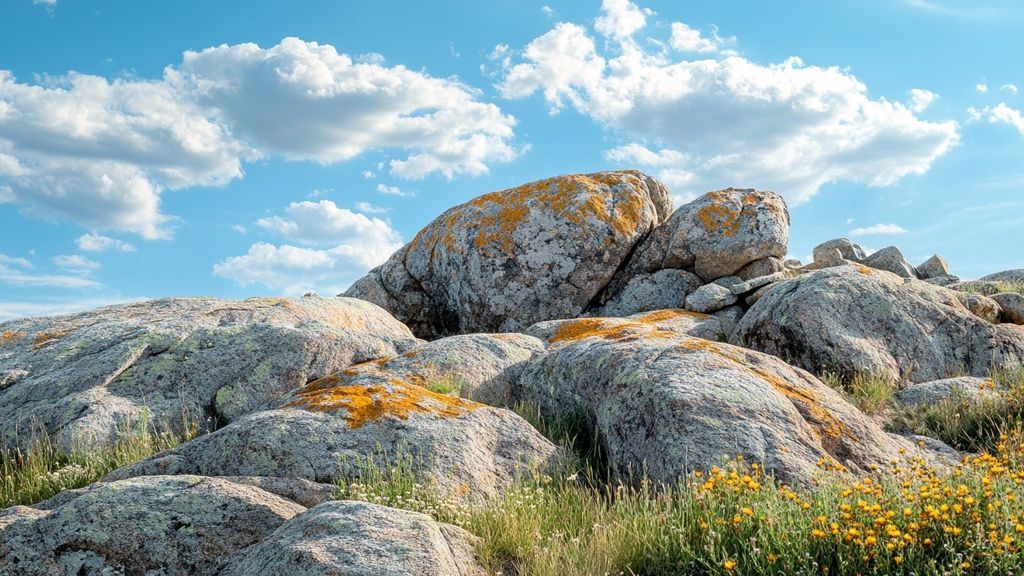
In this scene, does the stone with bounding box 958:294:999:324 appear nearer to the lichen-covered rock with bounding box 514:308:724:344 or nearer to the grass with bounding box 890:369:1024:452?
the grass with bounding box 890:369:1024:452

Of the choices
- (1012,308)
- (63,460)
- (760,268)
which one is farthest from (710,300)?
(63,460)

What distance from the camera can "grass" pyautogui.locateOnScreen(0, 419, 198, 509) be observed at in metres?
8.26

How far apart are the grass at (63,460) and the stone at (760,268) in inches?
484

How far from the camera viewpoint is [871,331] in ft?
41.6

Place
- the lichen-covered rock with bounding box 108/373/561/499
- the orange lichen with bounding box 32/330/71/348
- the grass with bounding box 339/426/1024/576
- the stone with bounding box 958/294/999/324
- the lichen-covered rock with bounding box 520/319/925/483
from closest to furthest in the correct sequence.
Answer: the grass with bounding box 339/426/1024/576, the lichen-covered rock with bounding box 108/373/561/499, the lichen-covered rock with bounding box 520/319/925/483, the orange lichen with bounding box 32/330/71/348, the stone with bounding box 958/294/999/324

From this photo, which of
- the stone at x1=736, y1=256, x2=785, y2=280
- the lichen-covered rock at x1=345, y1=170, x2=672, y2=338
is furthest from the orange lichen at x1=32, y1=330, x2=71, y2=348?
the stone at x1=736, y1=256, x2=785, y2=280

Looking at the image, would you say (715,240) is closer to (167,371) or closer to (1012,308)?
(1012,308)

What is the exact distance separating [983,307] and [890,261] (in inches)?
484

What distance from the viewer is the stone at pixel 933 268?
28.5 meters

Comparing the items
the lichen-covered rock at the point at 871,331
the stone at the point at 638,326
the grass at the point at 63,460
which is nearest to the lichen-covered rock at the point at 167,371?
the grass at the point at 63,460

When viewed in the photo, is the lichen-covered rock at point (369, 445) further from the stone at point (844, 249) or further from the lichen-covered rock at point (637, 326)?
the stone at point (844, 249)

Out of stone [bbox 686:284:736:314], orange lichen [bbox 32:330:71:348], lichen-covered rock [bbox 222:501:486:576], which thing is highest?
orange lichen [bbox 32:330:71:348]

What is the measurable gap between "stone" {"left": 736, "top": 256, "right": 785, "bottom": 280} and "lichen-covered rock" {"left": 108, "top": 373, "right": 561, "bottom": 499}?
1104cm

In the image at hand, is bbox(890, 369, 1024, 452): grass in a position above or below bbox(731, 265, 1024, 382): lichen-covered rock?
below
